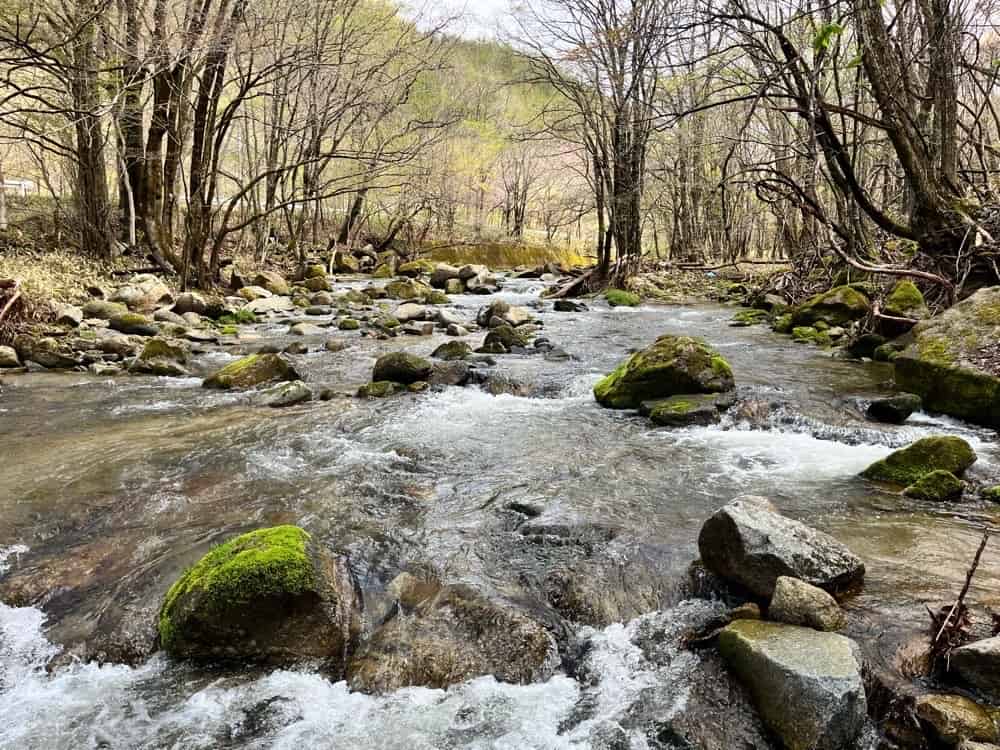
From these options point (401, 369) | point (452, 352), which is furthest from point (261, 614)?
point (452, 352)

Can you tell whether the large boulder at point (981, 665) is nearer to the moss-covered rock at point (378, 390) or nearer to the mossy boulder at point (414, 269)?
the moss-covered rock at point (378, 390)

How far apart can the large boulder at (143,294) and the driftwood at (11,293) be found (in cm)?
297

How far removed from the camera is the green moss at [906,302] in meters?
9.62

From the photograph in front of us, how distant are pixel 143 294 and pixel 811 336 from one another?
12.8 meters

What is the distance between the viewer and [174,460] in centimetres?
564

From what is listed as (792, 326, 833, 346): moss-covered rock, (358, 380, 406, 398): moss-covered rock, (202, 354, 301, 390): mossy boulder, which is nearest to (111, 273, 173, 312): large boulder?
(202, 354, 301, 390): mossy boulder

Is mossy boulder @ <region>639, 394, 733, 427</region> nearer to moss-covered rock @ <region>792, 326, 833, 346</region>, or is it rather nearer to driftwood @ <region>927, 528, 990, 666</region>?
driftwood @ <region>927, 528, 990, 666</region>

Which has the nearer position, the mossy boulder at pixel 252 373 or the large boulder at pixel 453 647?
the large boulder at pixel 453 647

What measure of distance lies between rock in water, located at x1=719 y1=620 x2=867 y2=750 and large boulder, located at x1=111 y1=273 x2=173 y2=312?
1302cm

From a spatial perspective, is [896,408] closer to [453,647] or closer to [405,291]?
[453,647]

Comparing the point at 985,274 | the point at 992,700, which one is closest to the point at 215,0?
the point at 985,274

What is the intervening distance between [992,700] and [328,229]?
31887mm

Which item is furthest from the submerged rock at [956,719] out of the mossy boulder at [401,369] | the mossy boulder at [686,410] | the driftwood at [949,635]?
the mossy boulder at [401,369]

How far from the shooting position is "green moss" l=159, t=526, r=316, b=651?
3166mm
